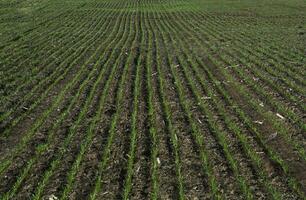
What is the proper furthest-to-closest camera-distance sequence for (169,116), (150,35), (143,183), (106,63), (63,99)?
1. (150,35)
2. (106,63)
3. (63,99)
4. (169,116)
5. (143,183)

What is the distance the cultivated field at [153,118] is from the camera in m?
8.98

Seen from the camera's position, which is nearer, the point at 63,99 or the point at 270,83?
the point at 63,99

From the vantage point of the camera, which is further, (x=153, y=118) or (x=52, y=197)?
(x=153, y=118)

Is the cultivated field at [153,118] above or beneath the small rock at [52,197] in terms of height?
above

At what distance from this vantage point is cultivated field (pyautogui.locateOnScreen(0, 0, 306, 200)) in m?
8.98

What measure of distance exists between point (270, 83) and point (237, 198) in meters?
9.18

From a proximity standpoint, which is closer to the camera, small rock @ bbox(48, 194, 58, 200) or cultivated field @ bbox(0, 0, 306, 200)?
small rock @ bbox(48, 194, 58, 200)

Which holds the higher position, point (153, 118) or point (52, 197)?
point (153, 118)

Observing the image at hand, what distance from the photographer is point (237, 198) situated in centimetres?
830

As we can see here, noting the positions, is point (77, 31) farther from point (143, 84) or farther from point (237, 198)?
point (237, 198)

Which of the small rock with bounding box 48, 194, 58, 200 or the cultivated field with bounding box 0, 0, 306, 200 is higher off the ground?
the cultivated field with bounding box 0, 0, 306, 200

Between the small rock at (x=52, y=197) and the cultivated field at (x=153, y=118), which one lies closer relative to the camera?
the small rock at (x=52, y=197)

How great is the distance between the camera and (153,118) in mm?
12734

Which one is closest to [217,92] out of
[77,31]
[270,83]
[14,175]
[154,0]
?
[270,83]
